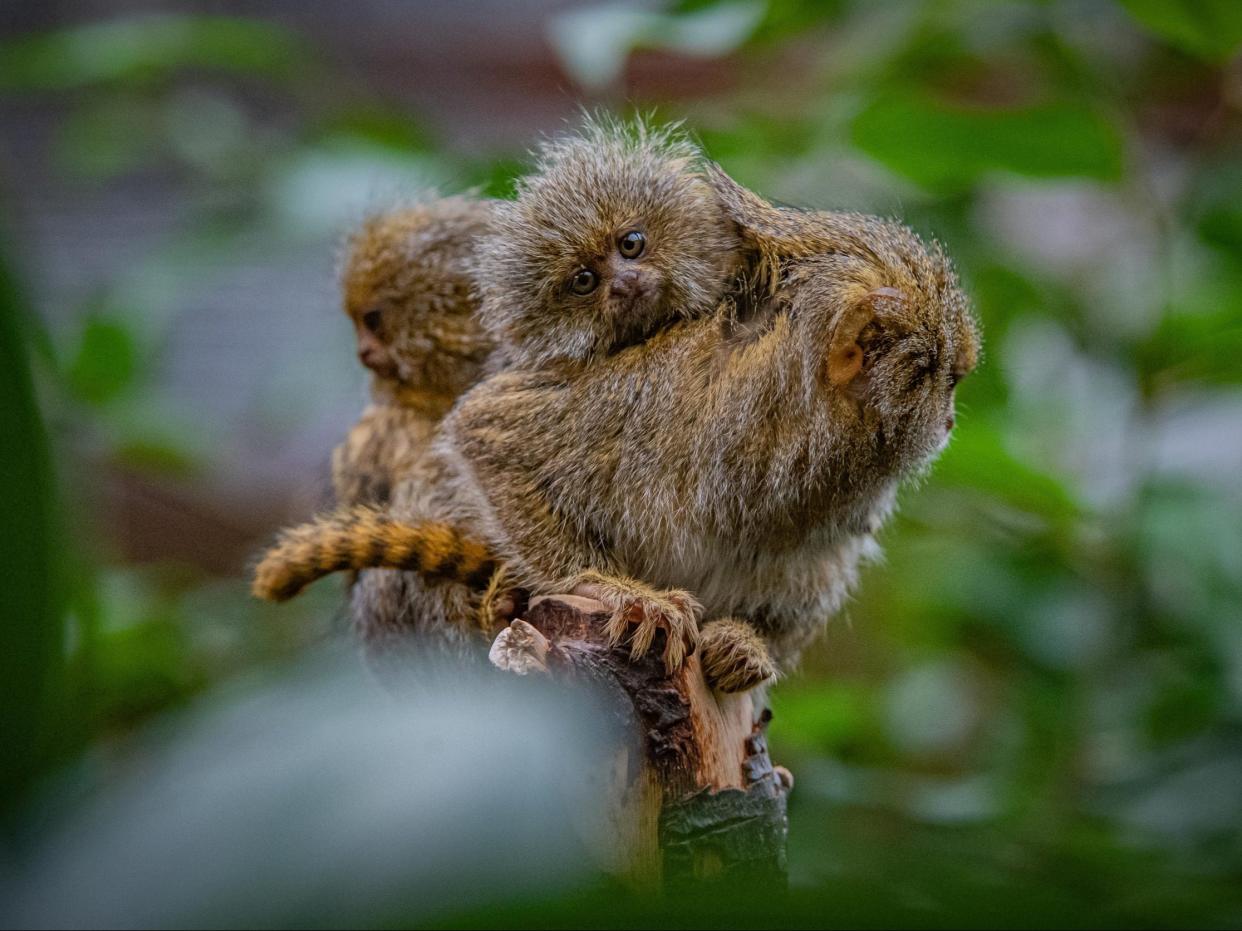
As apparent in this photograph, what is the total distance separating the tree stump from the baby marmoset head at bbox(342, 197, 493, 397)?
1.50 feet

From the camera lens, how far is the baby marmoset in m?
1.09

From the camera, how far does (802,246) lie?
3.56ft

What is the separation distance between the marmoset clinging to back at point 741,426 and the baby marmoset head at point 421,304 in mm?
233

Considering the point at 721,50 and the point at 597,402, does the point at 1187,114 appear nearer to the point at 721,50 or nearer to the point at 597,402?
the point at 721,50

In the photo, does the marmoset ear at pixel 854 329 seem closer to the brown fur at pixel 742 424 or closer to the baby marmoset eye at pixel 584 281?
the brown fur at pixel 742 424

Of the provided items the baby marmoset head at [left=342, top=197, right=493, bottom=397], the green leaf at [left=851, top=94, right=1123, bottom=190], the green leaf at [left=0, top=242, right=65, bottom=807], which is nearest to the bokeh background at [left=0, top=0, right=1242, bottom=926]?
the green leaf at [left=851, top=94, right=1123, bottom=190]

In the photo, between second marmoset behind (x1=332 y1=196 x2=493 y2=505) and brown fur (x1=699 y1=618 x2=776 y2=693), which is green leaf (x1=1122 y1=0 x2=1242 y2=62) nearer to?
second marmoset behind (x1=332 y1=196 x2=493 y2=505)

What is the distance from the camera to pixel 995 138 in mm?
1662

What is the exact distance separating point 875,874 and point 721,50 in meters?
1.47

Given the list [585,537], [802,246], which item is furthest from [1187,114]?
[585,537]

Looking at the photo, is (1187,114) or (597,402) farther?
(1187,114)

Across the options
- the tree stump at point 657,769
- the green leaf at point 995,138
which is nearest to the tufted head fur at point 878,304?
the tree stump at point 657,769

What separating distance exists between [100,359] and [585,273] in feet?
4.24

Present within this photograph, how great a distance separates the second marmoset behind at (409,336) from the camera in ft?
4.51
